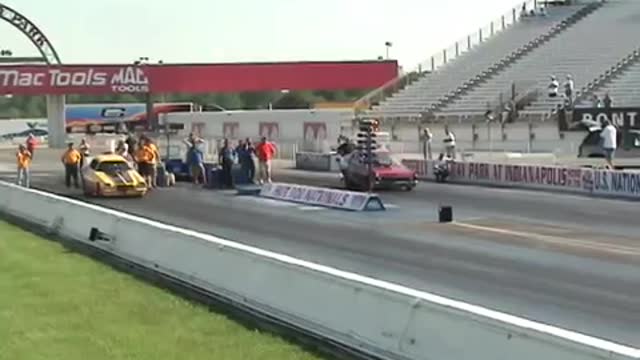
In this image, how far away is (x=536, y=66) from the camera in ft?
203

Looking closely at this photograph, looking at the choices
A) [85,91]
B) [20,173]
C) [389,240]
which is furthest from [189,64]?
[389,240]

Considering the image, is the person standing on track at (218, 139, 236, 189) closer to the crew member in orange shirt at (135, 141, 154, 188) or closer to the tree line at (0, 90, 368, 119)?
the crew member in orange shirt at (135, 141, 154, 188)

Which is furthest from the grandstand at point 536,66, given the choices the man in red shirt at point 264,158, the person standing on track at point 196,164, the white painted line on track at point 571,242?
the white painted line on track at point 571,242

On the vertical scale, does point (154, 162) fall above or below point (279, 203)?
above

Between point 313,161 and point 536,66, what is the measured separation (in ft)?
53.7

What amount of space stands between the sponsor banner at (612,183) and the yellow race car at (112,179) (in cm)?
1279

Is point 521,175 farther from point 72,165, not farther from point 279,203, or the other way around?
point 72,165

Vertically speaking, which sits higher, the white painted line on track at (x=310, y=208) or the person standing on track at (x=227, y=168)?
the person standing on track at (x=227, y=168)

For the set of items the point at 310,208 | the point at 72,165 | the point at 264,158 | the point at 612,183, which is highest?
the point at 264,158

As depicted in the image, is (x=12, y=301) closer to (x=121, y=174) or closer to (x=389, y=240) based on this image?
(x=389, y=240)

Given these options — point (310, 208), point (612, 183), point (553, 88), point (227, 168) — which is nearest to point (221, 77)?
point (553, 88)

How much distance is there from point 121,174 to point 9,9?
49.2m

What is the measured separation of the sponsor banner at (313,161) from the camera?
50.2 meters

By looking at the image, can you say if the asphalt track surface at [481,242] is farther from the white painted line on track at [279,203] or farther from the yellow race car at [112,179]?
the yellow race car at [112,179]
